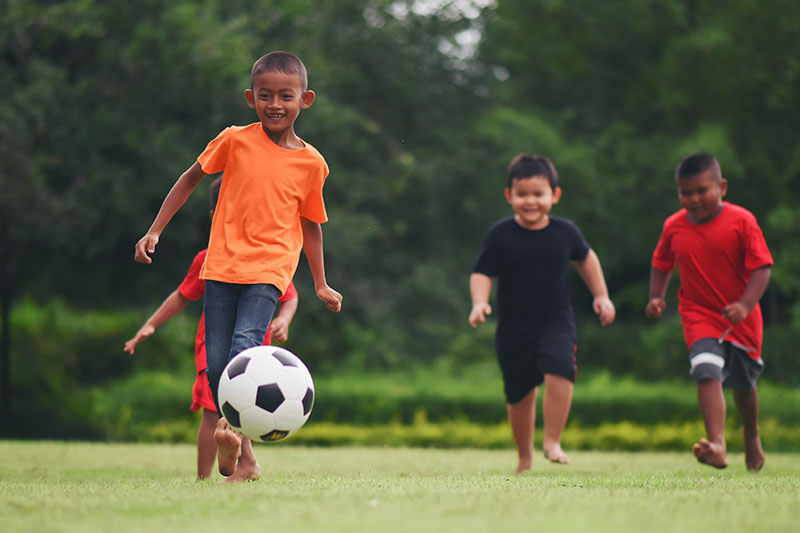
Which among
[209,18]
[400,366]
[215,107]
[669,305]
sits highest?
[209,18]

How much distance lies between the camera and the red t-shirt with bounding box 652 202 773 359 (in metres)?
6.32

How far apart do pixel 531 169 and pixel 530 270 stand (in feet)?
2.44

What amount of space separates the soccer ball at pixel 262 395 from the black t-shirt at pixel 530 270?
2.38 m

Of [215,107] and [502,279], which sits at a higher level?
[215,107]

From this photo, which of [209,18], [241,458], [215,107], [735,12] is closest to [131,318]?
[215,107]

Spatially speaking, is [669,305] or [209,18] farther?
[669,305]

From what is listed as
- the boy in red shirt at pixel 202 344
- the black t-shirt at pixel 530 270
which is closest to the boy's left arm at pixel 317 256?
the boy in red shirt at pixel 202 344

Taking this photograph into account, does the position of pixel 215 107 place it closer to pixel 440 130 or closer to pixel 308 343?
pixel 308 343

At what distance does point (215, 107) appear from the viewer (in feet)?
53.8

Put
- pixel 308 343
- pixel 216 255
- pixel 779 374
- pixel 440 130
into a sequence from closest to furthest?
1. pixel 216 255
2. pixel 779 374
3. pixel 308 343
4. pixel 440 130

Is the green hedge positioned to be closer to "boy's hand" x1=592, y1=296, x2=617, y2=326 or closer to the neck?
"boy's hand" x1=592, y1=296, x2=617, y2=326

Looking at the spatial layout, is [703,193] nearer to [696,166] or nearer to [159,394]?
[696,166]

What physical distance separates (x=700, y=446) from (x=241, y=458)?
107 inches

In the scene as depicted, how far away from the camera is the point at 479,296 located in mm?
6574
